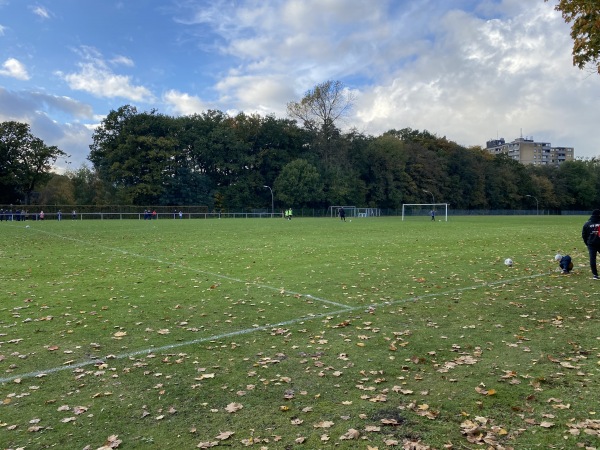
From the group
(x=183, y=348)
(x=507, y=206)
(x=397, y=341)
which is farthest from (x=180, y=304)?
(x=507, y=206)

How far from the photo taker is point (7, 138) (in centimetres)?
6831

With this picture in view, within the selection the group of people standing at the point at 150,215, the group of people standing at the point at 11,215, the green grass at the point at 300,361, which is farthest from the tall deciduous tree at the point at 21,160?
the green grass at the point at 300,361

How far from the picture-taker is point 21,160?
69938mm

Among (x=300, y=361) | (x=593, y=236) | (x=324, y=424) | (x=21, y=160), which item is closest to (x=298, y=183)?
(x=21, y=160)

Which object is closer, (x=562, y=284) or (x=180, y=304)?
(x=180, y=304)

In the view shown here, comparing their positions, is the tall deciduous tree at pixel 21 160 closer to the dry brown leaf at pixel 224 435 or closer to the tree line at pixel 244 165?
the tree line at pixel 244 165

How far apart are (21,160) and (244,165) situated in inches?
1464

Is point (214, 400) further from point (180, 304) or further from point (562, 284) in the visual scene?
point (562, 284)

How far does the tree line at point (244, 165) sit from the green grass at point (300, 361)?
68.3 m

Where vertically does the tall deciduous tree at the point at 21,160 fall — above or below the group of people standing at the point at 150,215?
above

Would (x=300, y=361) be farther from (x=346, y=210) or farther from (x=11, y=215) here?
(x=346, y=210)

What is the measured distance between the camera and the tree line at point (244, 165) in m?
75.0

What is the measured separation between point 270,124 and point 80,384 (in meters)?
87.5

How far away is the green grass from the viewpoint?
409 cm
